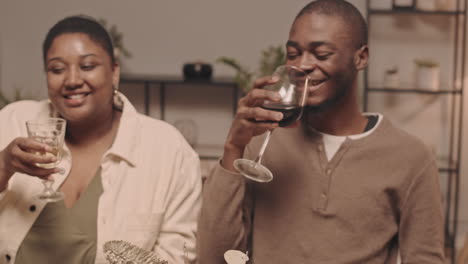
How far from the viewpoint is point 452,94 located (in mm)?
3770

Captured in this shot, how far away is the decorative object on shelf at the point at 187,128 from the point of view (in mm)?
3807

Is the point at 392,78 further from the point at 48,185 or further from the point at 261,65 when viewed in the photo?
the point at 48,185

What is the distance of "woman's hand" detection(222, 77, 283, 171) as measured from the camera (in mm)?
1180

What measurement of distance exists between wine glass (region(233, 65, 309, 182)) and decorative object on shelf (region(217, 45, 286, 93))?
7.56 feet

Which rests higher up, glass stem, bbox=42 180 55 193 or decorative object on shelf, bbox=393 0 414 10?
decorative object on shelf, bbox=393 0 414 10

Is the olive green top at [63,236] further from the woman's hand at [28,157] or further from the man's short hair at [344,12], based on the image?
the man's short hair at [344,12]

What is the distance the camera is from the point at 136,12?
3.80m

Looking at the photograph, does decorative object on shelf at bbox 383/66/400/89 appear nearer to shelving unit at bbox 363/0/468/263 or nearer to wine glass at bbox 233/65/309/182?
shelving unit at bbox 363/0/468/263

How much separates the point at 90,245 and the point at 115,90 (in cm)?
54

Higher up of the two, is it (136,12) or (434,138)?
(136,12)

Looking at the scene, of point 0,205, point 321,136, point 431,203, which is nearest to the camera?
point 431,203

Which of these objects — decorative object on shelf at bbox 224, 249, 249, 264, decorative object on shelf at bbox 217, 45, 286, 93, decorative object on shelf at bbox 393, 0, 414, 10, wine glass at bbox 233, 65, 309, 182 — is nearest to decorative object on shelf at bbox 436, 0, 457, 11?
decorative object on shelf at bbox 393, 0, 414, 10

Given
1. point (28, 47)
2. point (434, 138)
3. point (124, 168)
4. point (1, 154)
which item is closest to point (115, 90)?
point (124, 168)

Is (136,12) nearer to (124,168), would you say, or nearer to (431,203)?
(124,168)
